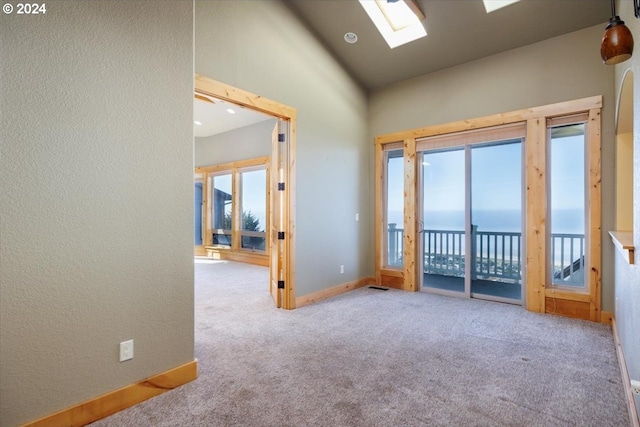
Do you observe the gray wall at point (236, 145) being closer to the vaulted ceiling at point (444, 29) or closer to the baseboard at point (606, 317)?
the vaulted ceiling at point (444, 29)

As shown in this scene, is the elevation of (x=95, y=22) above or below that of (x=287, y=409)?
above

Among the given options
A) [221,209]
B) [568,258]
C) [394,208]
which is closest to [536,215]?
[568,258]

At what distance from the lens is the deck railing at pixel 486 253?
3752 mm

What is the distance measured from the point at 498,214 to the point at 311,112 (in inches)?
111

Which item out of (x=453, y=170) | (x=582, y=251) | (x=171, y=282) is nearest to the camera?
(x=171, y=282)

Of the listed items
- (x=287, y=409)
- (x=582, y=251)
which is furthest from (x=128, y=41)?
(x=582, y=251)

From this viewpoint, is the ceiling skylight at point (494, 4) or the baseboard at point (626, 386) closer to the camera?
the baseboard at point (626, 386)

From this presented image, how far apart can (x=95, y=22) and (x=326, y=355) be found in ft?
8.85

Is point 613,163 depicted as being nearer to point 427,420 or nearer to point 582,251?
point 582,251

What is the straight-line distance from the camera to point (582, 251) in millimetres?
3625

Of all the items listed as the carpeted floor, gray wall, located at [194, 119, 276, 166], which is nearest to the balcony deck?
the carpeted floor

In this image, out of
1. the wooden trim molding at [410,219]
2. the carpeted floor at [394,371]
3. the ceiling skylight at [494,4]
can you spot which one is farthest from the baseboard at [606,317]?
the ceiling skylight at [494,4]

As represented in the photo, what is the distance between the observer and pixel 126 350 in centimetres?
190

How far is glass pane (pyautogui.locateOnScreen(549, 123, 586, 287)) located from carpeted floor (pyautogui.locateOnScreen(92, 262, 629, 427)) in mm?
662
